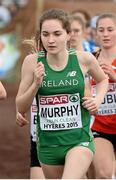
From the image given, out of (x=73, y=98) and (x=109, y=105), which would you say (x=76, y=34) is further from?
(x=73, y=98)

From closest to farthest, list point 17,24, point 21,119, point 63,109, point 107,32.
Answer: point 63,109, point 21,119, point 107,32, point 17,24

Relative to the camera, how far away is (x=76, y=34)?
8.85 m

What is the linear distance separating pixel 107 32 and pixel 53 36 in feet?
5.46

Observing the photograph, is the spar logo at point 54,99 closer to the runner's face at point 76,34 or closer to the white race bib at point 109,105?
the white race bib at point 109,105

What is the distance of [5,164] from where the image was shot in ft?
42.1

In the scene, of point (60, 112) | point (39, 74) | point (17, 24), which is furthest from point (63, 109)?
point (17, 24)

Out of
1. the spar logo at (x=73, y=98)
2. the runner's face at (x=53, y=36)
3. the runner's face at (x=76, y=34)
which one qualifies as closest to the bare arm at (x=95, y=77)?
the spar logo at (x=73, y=98)

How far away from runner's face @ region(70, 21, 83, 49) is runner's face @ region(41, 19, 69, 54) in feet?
8.25

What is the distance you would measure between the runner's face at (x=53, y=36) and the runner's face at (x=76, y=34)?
2.51 metres

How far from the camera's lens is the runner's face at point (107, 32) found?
7441 millimetres

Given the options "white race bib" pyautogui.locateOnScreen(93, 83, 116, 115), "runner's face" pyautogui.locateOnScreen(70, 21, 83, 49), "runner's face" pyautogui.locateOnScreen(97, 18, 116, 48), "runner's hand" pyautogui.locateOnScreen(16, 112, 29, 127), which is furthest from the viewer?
"runner's face" pyautogui.locateOnScreen(70, 21, 83, 49)

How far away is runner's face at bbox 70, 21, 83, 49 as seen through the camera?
8.52m

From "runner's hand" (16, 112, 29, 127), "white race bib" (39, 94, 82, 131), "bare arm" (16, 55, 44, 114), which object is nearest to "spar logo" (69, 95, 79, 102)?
"white race bib" (39, 94, 82, 131)

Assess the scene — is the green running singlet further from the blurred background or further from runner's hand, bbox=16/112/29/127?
the blurred background
